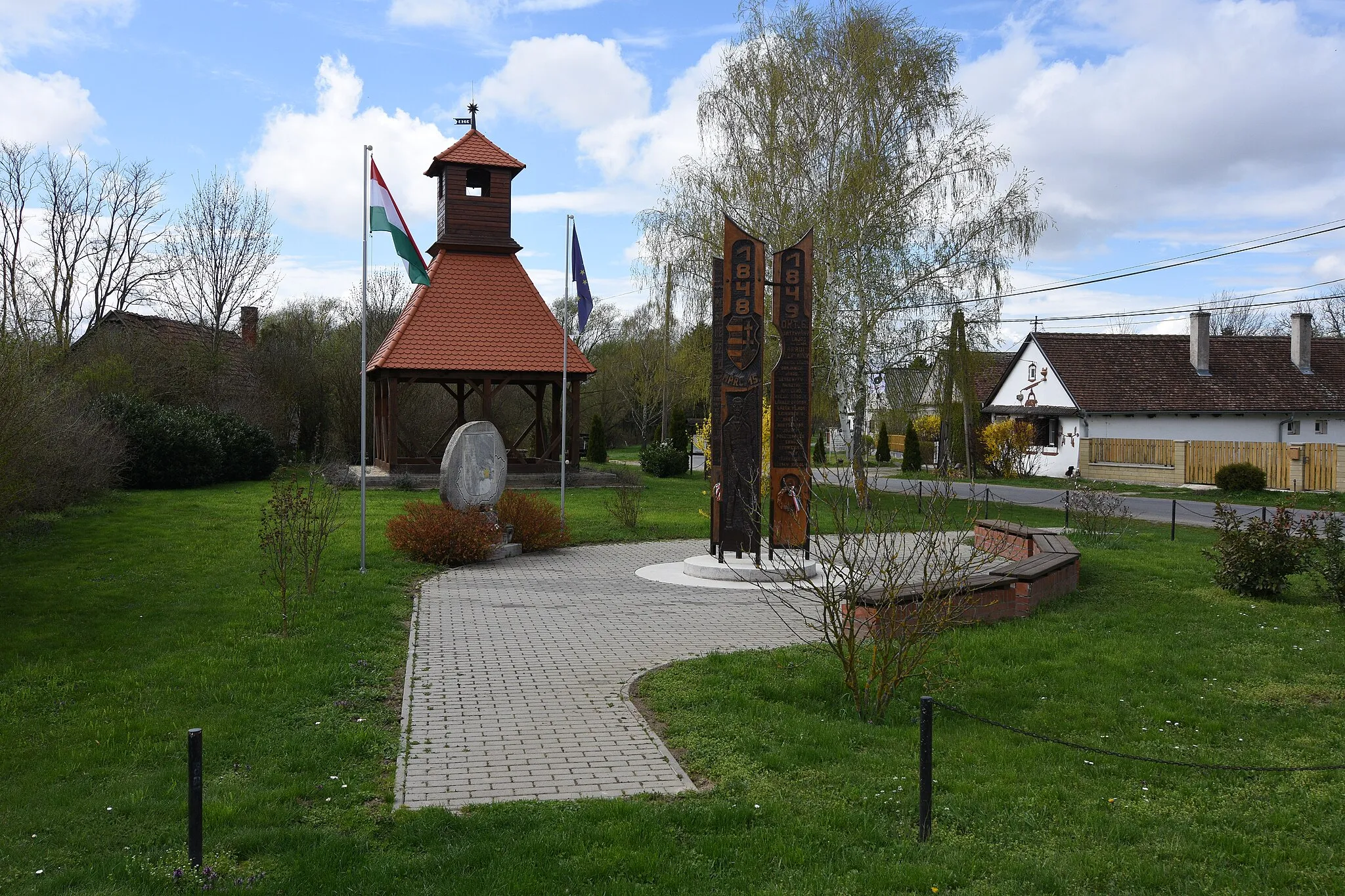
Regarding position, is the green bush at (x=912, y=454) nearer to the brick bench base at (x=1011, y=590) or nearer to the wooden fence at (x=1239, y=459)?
the wooden fence at (x=1239, y=459)

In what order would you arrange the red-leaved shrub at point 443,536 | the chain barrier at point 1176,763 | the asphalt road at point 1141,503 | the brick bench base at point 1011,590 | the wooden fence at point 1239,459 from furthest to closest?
1. the wooden fence at point 1239,459
2. the asphalt road at point 1141,503
3. the red-leaved shrub at point 443,536
4. the brick bench base at point 1011,590
5. the chain barrier at point 1176,763

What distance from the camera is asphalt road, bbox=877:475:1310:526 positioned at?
2292 cm

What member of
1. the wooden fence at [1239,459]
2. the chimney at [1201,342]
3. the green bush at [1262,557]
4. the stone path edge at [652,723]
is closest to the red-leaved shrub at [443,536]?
the stone path edge at [652,723]

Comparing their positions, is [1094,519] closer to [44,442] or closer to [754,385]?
[754,385]

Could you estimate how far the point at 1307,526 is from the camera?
1112cm

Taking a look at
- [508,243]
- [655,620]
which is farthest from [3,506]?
[508,243]

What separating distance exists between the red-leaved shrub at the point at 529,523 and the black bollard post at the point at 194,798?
11771 mm

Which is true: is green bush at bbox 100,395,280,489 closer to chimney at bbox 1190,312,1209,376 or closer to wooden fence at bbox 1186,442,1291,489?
wooden fence at bbox 1186,442,1291,489

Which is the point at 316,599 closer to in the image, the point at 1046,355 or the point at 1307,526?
the point at 1307,526

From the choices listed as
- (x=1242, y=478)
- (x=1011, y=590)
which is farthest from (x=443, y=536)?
(x=1242, y=478)

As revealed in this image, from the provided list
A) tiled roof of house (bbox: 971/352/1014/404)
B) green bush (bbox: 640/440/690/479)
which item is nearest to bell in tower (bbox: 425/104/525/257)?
green bush (bbox: 640/440/690/479)

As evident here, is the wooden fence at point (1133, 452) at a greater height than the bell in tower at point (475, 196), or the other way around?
the bell in tower at point (475, 196)

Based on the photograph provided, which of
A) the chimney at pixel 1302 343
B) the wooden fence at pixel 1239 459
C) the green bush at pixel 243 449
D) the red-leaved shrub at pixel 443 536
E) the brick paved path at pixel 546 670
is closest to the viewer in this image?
the brick paved path at pixel 546 670

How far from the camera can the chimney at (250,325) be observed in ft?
133
